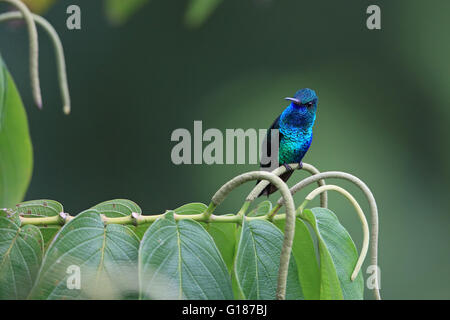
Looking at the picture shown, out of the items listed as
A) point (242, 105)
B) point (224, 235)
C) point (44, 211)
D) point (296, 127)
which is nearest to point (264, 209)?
point (224, 235)

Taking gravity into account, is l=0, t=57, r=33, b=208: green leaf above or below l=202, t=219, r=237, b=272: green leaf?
above

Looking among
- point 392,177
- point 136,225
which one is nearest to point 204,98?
point 392,177

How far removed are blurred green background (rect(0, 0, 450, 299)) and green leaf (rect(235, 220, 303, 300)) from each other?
2037 mm

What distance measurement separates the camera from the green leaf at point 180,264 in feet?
2.00

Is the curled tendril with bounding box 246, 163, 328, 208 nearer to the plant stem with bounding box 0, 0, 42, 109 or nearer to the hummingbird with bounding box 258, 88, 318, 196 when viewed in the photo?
the hummingbird with bounding box 258, 88, 318, 196

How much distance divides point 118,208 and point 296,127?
0.53 meters

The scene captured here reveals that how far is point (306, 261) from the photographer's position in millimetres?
746

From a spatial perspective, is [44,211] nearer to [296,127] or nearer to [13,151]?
[13,151]

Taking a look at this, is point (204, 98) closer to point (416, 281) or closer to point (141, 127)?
point (141, 127)

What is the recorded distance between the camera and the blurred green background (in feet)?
9.33

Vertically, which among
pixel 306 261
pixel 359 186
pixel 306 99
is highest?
pixel 306 99

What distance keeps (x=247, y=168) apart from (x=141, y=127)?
2.37 ft

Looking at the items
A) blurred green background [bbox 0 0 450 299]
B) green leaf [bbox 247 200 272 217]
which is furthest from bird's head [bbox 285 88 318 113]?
blurred green background [bbox 0 0 450 299]
